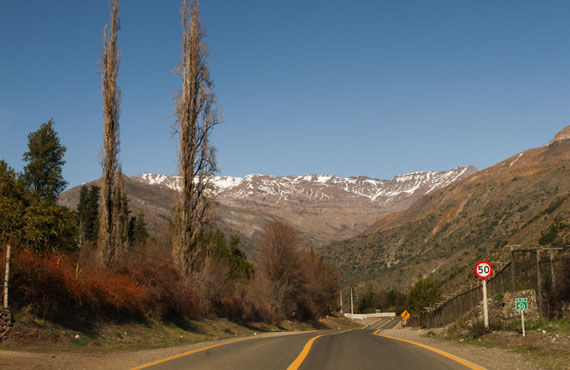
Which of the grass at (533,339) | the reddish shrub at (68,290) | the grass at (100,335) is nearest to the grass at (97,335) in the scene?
the grass at (100,335)

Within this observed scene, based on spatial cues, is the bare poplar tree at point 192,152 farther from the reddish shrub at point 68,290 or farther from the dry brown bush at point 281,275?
the dry brown bush at point 281,275

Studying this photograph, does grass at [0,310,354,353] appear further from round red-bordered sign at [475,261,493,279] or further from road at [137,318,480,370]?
round red-bordered sign at [475,261,493,279]

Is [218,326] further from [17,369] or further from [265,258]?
[265,258]

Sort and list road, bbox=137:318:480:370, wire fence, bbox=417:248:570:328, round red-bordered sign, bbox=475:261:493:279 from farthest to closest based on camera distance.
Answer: wire fence, bbox=417:248:570:328
round red-bordered sign, bbox=475:261:493:279
road, bbox=137:318:480:370

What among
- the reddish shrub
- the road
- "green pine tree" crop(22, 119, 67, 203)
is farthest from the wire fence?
"green pine tree" crop(22, 119, 67, 203)

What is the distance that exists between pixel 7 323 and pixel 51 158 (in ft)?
121

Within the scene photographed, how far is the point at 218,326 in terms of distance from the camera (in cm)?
3397

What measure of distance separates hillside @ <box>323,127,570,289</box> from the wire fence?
13053 mm

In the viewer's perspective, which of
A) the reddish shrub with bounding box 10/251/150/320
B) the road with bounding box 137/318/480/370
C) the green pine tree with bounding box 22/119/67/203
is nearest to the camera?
the road with bounding box 137/318/480/370

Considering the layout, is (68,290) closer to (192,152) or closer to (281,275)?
(192,152)

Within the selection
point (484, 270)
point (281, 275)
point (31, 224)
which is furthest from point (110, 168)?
point (281, 275)

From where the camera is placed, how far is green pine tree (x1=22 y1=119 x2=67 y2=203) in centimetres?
4812

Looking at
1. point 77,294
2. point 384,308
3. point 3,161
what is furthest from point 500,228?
point 77,294

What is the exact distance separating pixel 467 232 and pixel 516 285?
282 ft
